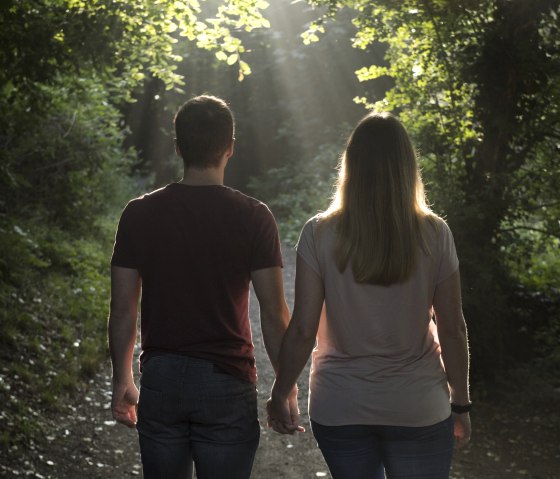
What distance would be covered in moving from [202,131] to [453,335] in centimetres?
122

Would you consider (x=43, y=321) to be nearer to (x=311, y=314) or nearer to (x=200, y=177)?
(x=200, y=177)

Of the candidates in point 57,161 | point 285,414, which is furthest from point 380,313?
point 57,161

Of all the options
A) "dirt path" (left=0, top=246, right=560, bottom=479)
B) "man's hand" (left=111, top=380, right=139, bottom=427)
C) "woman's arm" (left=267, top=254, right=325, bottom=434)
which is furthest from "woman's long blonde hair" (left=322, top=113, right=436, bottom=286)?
"dirt path" (left=0, top=246, right=560, bottom=479)

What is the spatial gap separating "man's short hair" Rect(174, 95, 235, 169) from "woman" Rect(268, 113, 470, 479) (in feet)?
1.57

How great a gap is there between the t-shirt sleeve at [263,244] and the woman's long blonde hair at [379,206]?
0.27 m

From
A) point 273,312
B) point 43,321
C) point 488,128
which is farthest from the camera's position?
point 43,321

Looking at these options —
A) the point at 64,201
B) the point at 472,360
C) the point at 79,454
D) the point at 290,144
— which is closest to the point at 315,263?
the point at 79,454

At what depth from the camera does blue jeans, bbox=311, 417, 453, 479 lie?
9.95 feet

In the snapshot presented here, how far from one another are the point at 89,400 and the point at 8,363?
83 cm

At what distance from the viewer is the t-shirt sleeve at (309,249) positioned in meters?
3.13

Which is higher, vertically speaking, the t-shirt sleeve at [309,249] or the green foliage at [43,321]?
the t-shirt sleeve at [309,249]

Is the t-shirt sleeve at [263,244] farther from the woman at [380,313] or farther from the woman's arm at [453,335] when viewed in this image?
the woman's arm at [453,335]

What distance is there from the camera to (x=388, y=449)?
10.0 feet

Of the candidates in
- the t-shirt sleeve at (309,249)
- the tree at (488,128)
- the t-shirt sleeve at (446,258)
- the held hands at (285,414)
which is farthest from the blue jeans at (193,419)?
the tree at (488,128)
